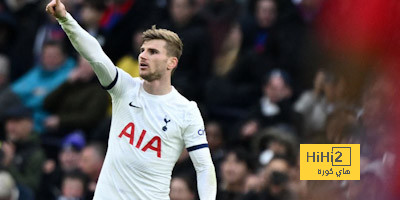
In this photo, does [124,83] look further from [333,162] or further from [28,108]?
[28,108]

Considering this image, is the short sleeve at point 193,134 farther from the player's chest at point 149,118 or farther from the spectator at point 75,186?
the spectator at point 75,186

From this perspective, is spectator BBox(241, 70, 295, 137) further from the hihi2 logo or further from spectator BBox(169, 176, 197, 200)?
the hihi2 logo

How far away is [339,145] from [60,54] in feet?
17.7

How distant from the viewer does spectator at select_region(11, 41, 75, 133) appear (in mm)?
14711

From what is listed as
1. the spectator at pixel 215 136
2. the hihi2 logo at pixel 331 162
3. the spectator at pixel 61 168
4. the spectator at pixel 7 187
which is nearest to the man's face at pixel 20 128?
the spectator at pixel 61 168

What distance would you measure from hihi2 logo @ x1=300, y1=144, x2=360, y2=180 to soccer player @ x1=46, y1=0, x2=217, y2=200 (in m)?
1.99

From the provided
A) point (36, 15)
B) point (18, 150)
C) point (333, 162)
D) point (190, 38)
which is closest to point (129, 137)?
point (333, 162)

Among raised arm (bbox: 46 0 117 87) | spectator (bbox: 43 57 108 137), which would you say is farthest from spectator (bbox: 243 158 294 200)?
→ spectator (bbox: 43 57 108 137)

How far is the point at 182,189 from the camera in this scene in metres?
11.6

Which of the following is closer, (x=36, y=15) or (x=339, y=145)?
(x=339, y=145)

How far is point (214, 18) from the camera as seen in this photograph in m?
13.3

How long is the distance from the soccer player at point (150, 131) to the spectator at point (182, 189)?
2.72 m

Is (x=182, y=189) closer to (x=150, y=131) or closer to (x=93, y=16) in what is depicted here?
(x=150, y=131)

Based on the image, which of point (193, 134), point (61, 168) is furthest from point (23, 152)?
point (193, 134)
